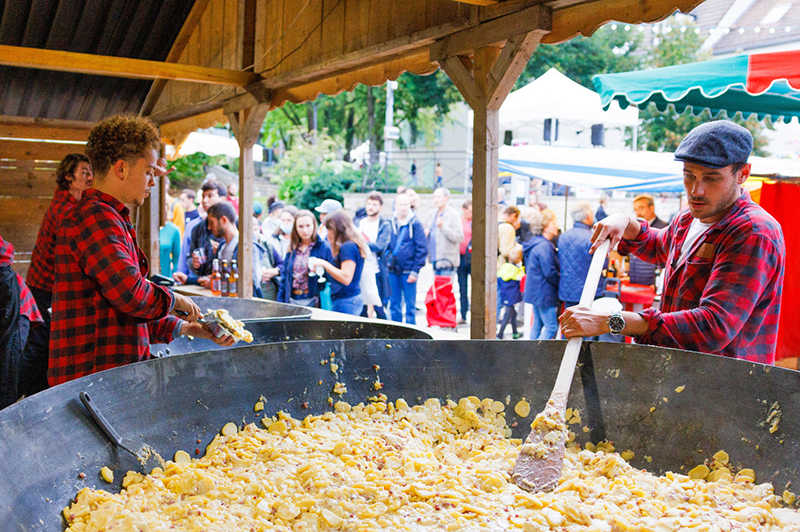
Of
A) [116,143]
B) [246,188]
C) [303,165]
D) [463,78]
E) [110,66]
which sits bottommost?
[116,143]

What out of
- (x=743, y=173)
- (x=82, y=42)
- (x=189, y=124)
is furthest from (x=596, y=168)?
(x=743, y=173)

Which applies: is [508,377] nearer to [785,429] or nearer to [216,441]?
[785,429]

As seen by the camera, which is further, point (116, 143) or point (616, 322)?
point (116, 143)

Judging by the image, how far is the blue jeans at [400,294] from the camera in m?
7.17

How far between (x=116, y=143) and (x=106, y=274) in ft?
1.47

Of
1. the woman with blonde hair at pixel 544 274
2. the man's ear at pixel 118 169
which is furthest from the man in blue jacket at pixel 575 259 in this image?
the man's ear at pixel 118 169

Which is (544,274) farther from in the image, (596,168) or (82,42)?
(82,42)

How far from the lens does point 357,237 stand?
5441mm

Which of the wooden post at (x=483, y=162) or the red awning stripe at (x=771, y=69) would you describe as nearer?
the wooden post at (x=483, y=162)

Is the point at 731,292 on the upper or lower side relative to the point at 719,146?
lower

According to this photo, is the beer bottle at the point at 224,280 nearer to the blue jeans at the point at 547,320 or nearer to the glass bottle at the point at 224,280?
the glass bottle at the point at 224,280

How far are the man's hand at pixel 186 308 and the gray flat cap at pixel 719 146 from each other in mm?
1669

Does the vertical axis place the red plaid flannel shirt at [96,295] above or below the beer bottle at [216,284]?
above

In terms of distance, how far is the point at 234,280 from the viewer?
5867mm
